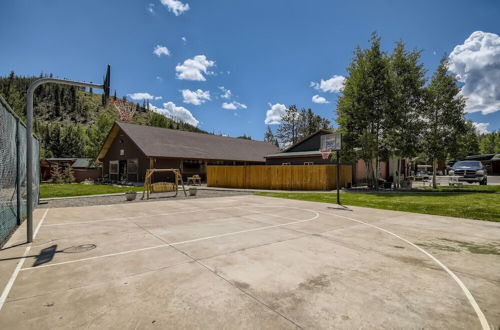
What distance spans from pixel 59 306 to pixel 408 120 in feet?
82.9

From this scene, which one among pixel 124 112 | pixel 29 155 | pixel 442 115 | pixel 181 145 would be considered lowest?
pixel 29 155

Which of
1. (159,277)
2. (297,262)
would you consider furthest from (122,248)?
(297,262)

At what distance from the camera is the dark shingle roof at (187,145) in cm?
2836

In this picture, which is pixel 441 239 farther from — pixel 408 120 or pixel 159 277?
pixel 408 120

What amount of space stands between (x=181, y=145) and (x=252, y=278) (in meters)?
29.1

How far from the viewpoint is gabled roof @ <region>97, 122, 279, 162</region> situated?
2833 centimetres

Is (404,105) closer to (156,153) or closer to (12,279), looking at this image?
(156,153)

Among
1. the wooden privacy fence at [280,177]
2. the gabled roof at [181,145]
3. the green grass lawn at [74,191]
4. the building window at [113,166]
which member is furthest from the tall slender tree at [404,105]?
the building window at [113,166]

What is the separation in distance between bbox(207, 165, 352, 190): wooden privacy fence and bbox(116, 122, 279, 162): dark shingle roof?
5.22 metres

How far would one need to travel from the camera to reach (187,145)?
32500mm

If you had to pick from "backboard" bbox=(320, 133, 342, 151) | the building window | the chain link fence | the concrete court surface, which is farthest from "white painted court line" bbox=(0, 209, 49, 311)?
the building window

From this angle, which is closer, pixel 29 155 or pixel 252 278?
pixel 252 278

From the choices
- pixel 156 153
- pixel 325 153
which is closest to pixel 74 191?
pixel 156 153

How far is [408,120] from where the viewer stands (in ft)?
72.2
